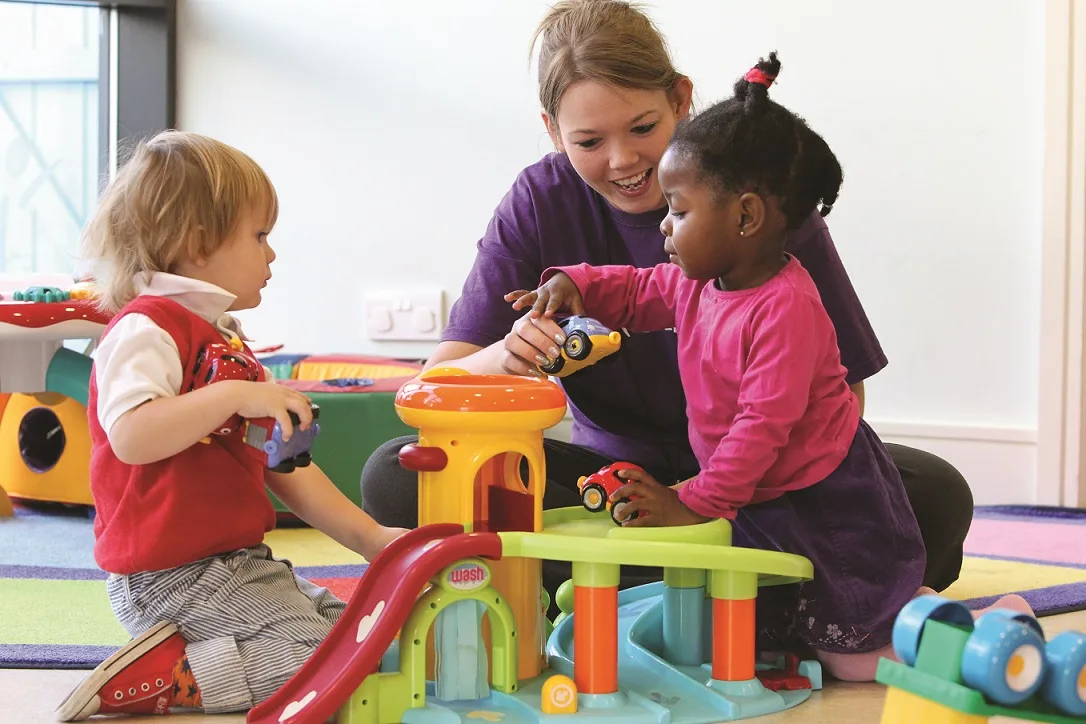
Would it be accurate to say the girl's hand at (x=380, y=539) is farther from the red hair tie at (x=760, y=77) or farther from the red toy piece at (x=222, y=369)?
the red hair tie at (x=760, y=77)

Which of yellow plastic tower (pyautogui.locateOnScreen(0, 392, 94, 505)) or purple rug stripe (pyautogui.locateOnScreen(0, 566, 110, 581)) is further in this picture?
yellow plastic tower (pyautogui.locateOnScreen(0, 392, 94, 505))

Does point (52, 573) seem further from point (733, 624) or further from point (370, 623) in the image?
point (733, 624)

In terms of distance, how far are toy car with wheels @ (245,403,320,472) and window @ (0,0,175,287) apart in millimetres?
1953

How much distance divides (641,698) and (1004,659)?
16.5 inches

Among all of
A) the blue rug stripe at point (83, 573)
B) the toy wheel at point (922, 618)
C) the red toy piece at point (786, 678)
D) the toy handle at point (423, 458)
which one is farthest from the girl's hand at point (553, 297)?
the blue rug stripe at point (83, 573)

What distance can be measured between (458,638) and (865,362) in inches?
23.3

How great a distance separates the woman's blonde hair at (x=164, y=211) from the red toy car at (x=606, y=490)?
17.9 inches

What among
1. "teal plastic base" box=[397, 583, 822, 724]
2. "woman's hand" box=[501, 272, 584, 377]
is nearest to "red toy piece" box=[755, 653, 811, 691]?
"teal plastic base" box=[397, 583, 822, 724]

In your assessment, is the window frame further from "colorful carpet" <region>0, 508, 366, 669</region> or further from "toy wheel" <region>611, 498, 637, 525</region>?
"toy wheel" <region>611, 498, 637, 525</region>

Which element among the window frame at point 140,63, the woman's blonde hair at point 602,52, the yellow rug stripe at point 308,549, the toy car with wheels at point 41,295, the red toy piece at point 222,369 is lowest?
the yellow rug stripe at point 308,549

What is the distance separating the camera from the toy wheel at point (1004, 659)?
0.85 m

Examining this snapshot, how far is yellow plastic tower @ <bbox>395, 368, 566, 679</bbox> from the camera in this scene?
1.19 m

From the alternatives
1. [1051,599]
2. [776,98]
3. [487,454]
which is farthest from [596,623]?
[776,98]

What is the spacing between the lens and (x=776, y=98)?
2.62 metres
